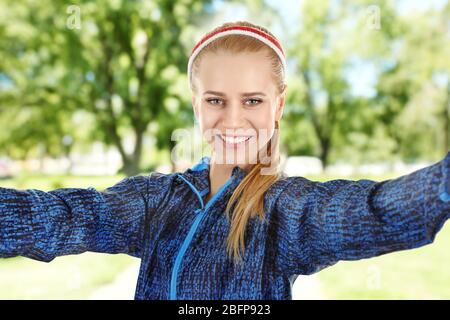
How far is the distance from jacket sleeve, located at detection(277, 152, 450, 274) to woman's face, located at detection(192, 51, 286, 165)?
0.48 feet

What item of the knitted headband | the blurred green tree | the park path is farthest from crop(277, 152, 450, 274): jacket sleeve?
the blurred green tree

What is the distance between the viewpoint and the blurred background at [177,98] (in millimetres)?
4734

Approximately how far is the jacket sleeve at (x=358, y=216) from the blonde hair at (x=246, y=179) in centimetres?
6

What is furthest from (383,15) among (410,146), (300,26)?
(410,146)

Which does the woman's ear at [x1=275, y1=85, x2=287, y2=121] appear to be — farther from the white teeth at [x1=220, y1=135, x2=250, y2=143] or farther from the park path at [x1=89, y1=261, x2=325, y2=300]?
the park path at [x1=89, y1=261, x2=325, y2=300]

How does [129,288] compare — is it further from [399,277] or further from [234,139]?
[234,139]

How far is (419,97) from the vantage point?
514 inches

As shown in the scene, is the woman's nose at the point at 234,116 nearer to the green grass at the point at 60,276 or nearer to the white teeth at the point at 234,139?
the white teeth at the point at 234,139

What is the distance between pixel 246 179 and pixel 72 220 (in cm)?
40

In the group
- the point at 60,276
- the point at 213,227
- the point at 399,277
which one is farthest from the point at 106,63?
the point at 213,227

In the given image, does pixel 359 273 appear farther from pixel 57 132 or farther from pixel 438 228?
pixel 57 132

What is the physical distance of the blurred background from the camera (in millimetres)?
4734
